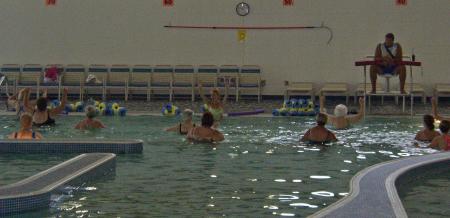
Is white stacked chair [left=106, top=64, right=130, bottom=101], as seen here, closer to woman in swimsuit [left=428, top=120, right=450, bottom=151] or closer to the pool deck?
woman in swimsuit [left=428, top=120, right=450, bottom=151]

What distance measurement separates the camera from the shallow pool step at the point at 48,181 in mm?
4566

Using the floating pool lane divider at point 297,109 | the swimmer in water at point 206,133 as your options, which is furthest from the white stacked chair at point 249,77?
the swimmer in water at point 206,133

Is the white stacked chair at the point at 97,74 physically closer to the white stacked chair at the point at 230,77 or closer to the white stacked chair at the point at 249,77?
the white stacked chair at the point at 230,77

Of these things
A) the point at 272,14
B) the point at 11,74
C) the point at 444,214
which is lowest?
the point at 444,214

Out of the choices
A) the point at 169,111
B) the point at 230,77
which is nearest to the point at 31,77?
the point at 230,77

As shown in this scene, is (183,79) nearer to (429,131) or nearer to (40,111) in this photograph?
(40,111)

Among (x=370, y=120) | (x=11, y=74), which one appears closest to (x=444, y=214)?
(x=370, y=120)

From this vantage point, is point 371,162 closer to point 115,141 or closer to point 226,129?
point 115,141

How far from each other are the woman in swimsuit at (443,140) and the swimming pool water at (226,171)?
218 millimetres

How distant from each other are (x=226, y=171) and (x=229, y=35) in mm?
13444

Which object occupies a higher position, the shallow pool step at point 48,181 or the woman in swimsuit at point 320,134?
the woman in swimsuit at point 320,134

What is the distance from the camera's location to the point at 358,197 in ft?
15.5

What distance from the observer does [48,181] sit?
214 inches

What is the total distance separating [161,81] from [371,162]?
12519 mm
